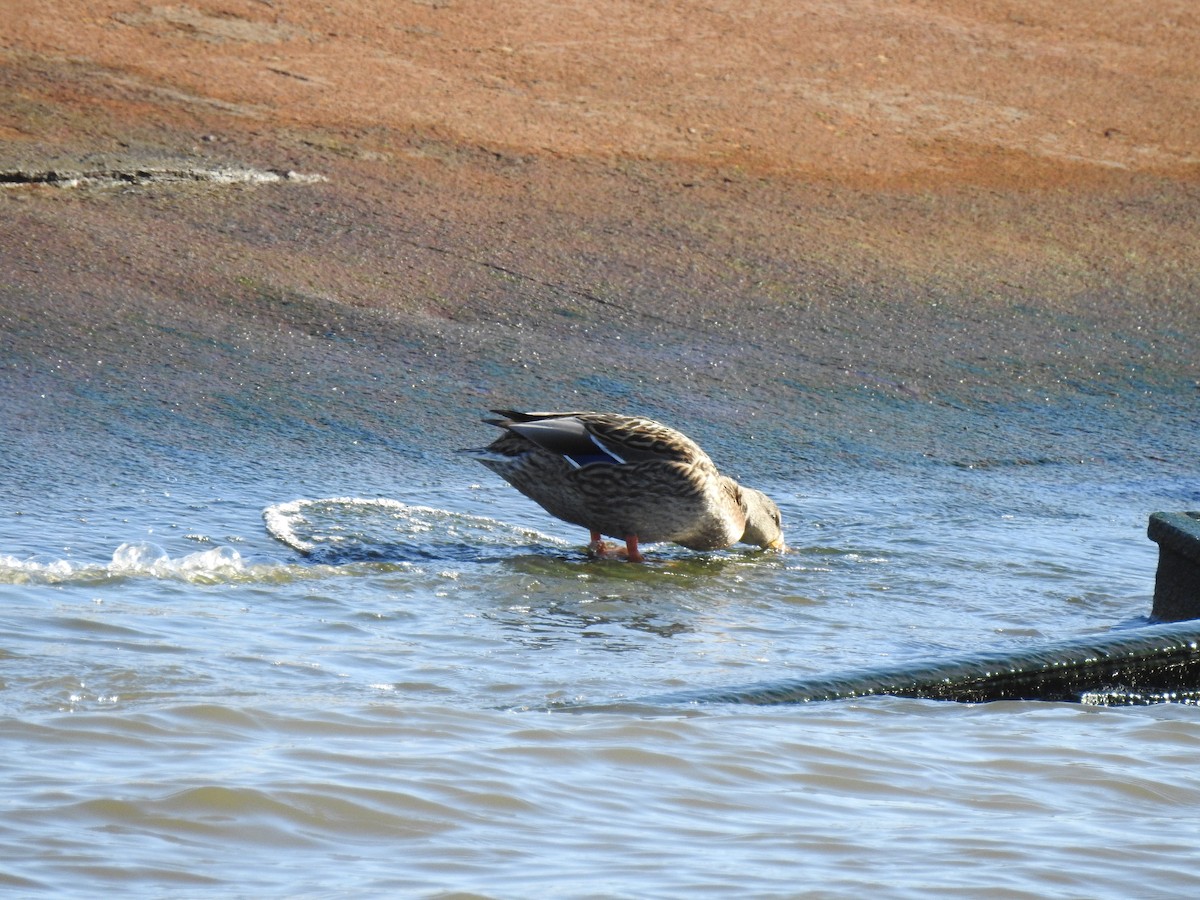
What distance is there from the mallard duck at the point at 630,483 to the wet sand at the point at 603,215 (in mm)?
1259

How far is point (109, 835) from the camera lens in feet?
12.2

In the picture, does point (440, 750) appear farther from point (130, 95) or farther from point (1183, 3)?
point (1183, 3)

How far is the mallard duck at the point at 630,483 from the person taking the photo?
707 cm

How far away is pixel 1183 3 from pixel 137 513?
1234cm

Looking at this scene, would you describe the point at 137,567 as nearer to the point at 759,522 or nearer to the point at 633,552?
the point at 633,552

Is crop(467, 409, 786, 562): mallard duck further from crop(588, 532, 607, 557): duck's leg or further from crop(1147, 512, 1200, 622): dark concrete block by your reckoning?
crop(1147, 512, 1200, 622): dark concrete block

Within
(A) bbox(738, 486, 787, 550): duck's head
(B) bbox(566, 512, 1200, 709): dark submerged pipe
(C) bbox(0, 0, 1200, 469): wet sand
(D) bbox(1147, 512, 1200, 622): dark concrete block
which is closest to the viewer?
(B) bbox(566, 512, 1200, 709): dark submerged pipe

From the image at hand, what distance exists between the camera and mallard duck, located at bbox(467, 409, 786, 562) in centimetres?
707

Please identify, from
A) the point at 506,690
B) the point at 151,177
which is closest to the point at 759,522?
the point at 506,690

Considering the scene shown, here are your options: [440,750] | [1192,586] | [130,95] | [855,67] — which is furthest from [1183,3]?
[440,750]

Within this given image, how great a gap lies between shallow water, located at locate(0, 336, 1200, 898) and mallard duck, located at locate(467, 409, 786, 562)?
0.60 ft

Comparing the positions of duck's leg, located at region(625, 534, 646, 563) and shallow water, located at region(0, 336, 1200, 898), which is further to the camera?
duck's leg, located at region(625, 534, 646, 563)

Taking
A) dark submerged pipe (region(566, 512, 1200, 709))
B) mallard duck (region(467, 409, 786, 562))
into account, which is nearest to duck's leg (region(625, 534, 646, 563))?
mallard duck (region(467, 409, 786, 562))

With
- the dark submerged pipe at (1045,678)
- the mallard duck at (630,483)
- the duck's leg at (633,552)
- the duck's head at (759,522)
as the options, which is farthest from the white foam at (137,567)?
the duck's head at (759,522)
